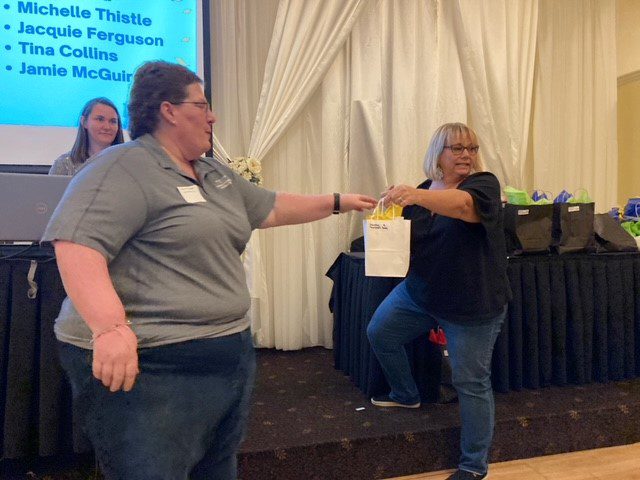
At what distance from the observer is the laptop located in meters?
1.78

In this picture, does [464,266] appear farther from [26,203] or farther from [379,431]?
[26,203]

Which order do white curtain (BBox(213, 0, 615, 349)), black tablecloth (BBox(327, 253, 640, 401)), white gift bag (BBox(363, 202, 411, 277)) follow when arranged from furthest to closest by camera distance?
white curtain (BBox(213, 0, 615, 349)) < black tablecloth (BBox(327, 253, 640, 401)) < white gift bag (BBox(363, 202, 411, 277))

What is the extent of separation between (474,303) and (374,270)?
1.27ft

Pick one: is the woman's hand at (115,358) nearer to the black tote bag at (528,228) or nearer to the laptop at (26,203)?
the laptop at (26,203)

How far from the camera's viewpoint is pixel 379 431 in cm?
225

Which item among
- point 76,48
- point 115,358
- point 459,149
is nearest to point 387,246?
point 459,149

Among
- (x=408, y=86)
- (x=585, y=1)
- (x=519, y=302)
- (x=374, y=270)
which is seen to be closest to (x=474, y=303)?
(x=374, y=270)

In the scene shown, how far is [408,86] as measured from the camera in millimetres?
3643

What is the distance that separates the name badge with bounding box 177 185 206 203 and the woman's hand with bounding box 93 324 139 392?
288mm

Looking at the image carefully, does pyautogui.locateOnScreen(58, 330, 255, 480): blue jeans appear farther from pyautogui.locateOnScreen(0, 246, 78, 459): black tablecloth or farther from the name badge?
pyautogui.locateOnScreen(0, 246, 78, 459): black tablecloth

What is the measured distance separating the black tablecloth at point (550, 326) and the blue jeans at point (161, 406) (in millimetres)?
1516

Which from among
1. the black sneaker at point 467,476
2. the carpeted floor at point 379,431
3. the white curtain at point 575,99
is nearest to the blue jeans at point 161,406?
the carpeted floor at point 379,431

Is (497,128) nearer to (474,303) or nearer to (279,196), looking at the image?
(474,303)

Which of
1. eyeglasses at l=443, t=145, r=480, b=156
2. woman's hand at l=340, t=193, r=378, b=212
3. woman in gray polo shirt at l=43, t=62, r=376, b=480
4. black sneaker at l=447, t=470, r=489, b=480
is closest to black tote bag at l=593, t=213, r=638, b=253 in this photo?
eyeglasses at l=443, t=145, r=480, b=156
